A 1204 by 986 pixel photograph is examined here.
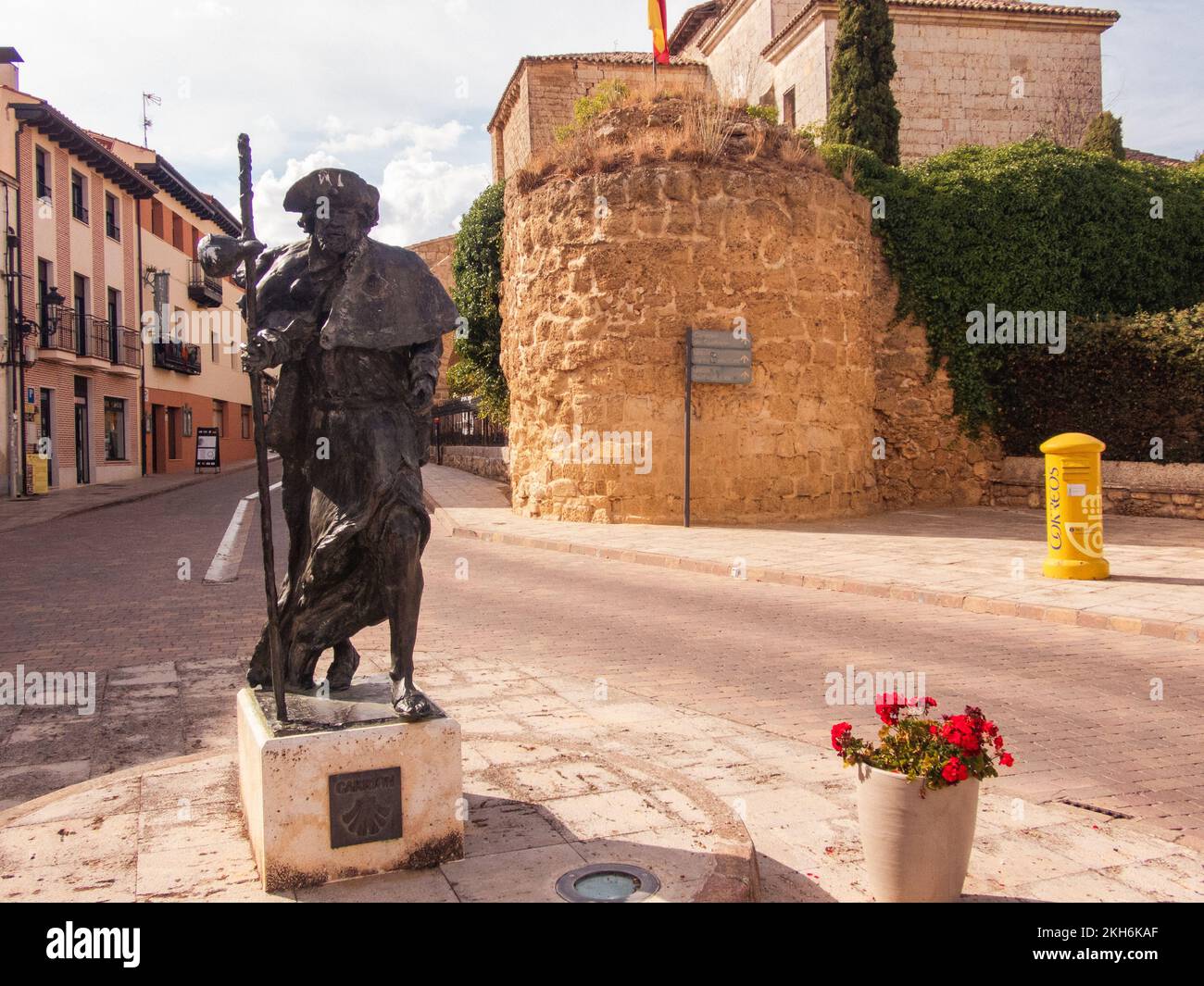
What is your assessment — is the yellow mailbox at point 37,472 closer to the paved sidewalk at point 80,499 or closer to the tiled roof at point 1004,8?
the paved sidewalk at point 80,499

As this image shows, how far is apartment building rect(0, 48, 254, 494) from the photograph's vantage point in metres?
24.2

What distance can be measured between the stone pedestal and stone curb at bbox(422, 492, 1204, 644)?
21.6 feet

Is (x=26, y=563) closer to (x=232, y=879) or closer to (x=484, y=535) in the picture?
(x=484, y=535)

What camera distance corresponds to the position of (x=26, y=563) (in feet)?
40.8

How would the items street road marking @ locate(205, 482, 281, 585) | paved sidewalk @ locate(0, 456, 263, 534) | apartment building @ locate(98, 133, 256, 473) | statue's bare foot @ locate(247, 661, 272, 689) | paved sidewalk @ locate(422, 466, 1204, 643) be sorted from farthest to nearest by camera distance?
apartment building @ locate(98, 133, 256, 473), paved sidewalk @ locate(0, 456, 263, 534), street road marking @ locate(205, 482, 281, 585), paved sidewalk @ locate(422, 466, 1204, 643), statue's bare foot @ locate(247, 661, 272, 689)

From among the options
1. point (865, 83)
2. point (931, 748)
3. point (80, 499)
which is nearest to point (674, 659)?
point (931, 748)

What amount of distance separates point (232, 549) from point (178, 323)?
27.1 meters

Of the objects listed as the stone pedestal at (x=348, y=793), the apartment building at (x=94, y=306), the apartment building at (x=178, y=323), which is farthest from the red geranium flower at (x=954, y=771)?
the apartment building at (x=178, y=323)

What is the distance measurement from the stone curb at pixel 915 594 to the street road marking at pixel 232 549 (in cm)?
396

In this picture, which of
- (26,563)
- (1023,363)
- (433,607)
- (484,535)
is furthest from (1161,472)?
(26,563)

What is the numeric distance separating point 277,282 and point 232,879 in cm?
214

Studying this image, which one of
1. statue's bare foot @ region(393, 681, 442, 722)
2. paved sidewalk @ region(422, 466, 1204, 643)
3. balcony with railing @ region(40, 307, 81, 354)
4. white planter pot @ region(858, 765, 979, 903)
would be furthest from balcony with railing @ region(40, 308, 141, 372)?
white planter pot @ region(858, 765, 979, 903)

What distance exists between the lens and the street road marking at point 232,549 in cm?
1105

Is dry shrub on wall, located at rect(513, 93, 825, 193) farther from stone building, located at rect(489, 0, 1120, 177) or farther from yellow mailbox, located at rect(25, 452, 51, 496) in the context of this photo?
yellow mailbox, located at rect(25, 452, 51, 496)
